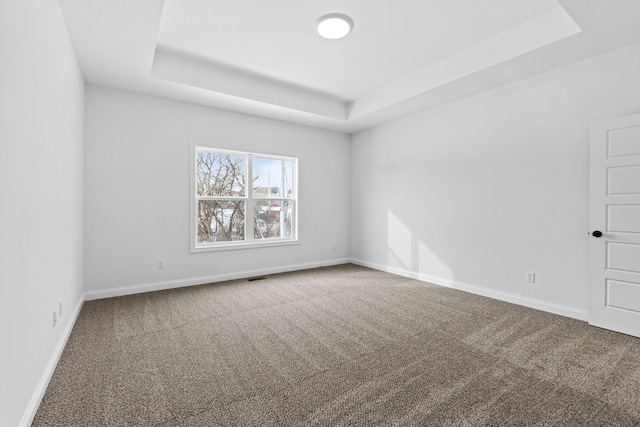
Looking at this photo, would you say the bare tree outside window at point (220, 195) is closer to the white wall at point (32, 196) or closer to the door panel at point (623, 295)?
the white wall at point (32, 196)

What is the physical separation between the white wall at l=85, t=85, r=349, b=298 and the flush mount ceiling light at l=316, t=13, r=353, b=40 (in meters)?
2.26

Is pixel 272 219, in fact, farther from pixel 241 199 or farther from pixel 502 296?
pixel 502 296

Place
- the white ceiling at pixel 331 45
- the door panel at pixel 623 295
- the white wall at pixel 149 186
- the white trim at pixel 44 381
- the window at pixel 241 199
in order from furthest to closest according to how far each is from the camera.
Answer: the window at pixel 241 199 < the white wall at pixel 149 186 < the door panel at pixel 623 295 < the white ceiling at pixel 331 45 < the white trim at pixel 44 381

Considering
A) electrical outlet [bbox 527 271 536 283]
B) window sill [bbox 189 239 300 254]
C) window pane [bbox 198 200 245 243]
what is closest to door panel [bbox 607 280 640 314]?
electrical outlet [bbox 527 271 536 283]

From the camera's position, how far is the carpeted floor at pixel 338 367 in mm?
1729

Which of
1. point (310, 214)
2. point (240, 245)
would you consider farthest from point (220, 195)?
point (310, 214)

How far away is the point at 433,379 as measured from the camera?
2.06 m

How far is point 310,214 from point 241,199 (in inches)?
52.6

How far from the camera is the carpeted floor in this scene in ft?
5.67

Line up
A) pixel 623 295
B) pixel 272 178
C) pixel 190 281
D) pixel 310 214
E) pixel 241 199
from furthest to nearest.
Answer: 1. pixel 310 214
2. pixel 272 178
3. pixel 241 199
4. pixel 190 281
5. pixel 623 295

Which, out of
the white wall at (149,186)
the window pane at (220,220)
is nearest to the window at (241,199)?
the window pane at (220,220)

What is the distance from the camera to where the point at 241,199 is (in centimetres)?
496

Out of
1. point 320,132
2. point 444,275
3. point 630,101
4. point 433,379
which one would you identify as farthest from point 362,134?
point 433,379

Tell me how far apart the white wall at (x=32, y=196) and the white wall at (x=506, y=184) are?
14.3 feet
